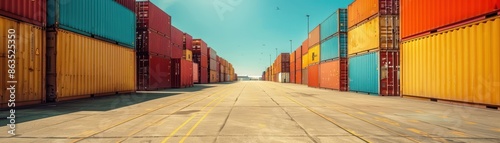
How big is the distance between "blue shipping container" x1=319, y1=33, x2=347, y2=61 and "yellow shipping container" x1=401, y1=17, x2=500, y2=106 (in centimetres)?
1050

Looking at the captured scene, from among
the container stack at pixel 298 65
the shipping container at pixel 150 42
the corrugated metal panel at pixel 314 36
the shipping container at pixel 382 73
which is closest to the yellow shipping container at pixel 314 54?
the corrugated metal panel at pixel 314 36

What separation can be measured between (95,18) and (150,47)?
9.69m

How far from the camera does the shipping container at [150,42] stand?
Result: 2756 centimetres

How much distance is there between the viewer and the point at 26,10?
13320 mm

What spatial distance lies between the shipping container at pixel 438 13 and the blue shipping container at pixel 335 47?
918 cm

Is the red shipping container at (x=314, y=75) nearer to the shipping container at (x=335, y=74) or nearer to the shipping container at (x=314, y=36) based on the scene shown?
the shipping container at (x=335, y=74)

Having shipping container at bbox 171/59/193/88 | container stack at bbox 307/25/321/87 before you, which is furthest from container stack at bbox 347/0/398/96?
shipping container at bbox 171/59/193/88

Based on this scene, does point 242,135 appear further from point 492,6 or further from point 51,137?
point 492,6

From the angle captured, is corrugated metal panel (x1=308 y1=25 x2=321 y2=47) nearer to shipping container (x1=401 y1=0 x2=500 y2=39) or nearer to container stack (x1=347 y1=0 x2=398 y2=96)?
container stack (x1=347 y1=0 x2=398 y2=96)

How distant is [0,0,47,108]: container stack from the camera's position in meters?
11.9

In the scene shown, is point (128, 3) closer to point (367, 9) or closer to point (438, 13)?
point (367, 9)

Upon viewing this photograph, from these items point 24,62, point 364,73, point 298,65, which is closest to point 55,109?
point 24,62

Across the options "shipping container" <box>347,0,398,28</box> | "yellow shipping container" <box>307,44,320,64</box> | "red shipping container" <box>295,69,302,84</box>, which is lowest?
"red shipping container" <box>295,69,302,84</box>

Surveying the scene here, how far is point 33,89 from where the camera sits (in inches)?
529
